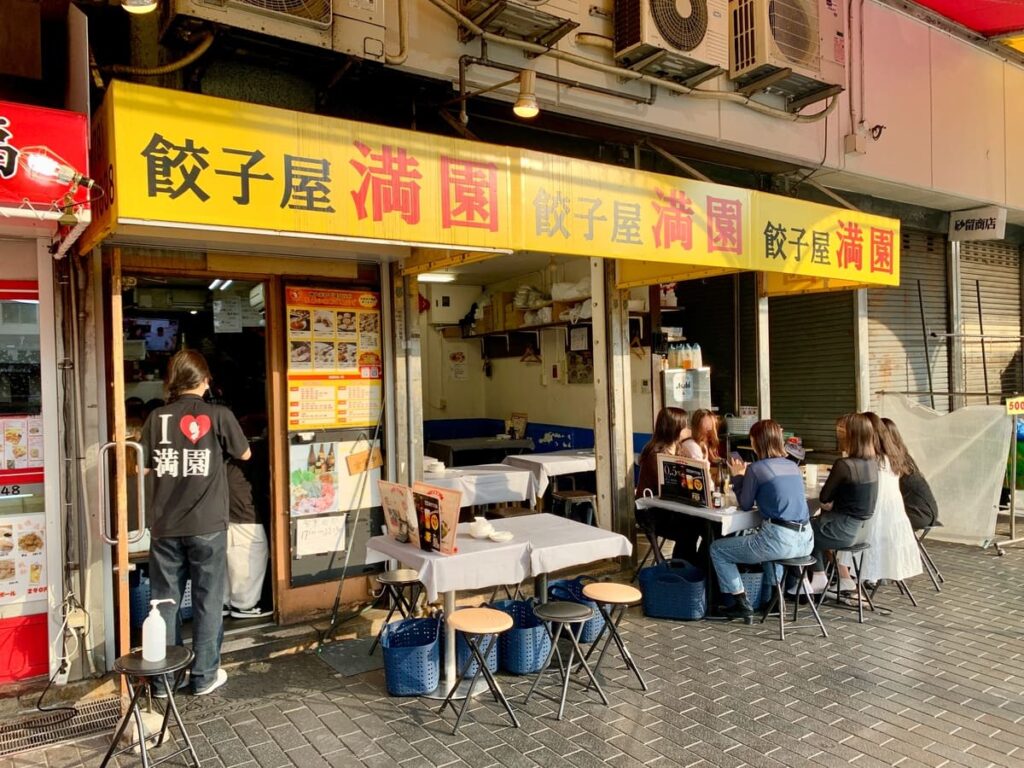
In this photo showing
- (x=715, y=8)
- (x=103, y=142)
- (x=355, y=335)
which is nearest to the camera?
(x=103, y=142)

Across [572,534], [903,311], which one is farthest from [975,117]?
[572,534]

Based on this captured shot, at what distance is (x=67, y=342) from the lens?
4715mm

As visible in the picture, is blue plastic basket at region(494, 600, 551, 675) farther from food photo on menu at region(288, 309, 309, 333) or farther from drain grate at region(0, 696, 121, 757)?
food photo on menu at region(288, 309, 309, 333)

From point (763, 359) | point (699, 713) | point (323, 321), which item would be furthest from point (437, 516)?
point (763, 359)

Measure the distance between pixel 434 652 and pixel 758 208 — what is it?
171 inches

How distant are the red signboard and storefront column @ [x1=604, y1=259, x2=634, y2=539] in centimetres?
474

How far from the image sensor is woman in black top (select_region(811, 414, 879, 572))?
5.84 meters

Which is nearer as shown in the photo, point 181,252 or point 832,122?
point 181,252

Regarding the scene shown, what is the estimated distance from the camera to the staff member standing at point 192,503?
14.8 ft

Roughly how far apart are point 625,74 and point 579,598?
4.39 m

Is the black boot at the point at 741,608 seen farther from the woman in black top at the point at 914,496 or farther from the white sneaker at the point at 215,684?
Answer: the white sneaker at the point at 215,684

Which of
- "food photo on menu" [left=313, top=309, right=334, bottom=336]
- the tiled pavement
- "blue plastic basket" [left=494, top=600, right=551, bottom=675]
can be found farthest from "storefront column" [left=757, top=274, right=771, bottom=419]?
"food photo on menu" [left=313, top=309, right=334, bottom=336]

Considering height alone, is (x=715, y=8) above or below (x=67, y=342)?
above

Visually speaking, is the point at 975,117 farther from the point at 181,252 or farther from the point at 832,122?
the point at 181,252
